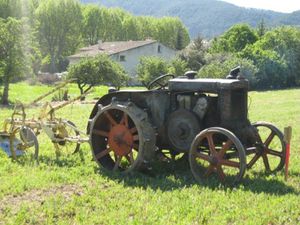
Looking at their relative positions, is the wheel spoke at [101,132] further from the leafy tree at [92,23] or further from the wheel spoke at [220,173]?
the leafy tree at [92,23]

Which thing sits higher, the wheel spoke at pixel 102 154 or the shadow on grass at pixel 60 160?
the wheel spoke at pixel 102 154

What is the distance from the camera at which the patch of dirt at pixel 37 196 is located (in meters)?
6.45

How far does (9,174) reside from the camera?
323 inches

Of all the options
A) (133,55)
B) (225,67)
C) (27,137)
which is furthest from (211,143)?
(133,55)

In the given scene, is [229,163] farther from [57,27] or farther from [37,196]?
[57,27]

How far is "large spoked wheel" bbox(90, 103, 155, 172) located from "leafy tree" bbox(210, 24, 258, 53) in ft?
211

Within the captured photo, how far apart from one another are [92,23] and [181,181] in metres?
88.1

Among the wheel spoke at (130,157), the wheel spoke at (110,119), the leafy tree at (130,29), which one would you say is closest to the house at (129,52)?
the leafy tree at (130,29)

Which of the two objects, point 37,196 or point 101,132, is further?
point 101,132

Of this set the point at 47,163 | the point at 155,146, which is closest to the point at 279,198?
the point at 155,146

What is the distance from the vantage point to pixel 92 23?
305 feet

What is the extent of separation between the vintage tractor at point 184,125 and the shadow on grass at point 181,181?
16cm

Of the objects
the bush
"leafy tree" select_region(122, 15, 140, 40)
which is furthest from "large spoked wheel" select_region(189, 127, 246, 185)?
"leafy tree" select_region(122, 15, 140, 40)

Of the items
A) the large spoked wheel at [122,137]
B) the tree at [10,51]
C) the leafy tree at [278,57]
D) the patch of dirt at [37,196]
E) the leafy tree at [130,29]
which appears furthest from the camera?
the leafy tree at [130,29]
